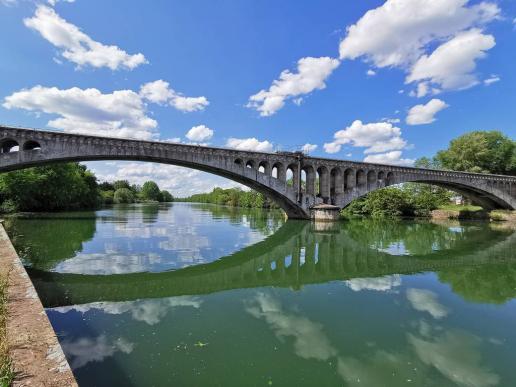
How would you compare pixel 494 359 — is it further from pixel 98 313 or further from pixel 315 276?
pixel 98 313

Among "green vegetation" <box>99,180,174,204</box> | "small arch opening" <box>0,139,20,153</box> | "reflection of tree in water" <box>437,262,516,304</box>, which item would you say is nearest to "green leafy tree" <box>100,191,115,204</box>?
"green vegetation" <box>99,180,174,204</box>

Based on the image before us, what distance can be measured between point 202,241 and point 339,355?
722 inches

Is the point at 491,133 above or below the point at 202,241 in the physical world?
above

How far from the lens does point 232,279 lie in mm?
13438

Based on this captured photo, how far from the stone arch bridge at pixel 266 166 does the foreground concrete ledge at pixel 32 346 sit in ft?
95.5

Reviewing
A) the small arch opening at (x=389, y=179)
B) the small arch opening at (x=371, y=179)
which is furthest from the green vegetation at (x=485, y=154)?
the small arch opening at (x=371, y=179)

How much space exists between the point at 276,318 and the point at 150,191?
576 ft

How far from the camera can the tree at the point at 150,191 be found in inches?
6786

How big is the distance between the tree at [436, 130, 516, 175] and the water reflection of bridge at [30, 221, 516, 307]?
59111mm

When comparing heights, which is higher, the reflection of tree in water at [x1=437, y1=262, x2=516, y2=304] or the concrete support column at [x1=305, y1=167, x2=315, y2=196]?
the concrete support column at [x1=305, y1=167, x2=315, y2=196]

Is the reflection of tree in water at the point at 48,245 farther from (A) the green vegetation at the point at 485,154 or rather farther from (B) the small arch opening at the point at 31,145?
(A) the green vegetation at the point at 485,154

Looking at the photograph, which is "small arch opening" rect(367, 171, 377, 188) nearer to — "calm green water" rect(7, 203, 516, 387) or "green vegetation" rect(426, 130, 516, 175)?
"calm green water" rect(7, 203, 516, 387)

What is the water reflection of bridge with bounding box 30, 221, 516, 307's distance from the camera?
11.4 meters

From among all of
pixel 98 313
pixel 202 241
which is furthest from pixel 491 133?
pixel 98 313
